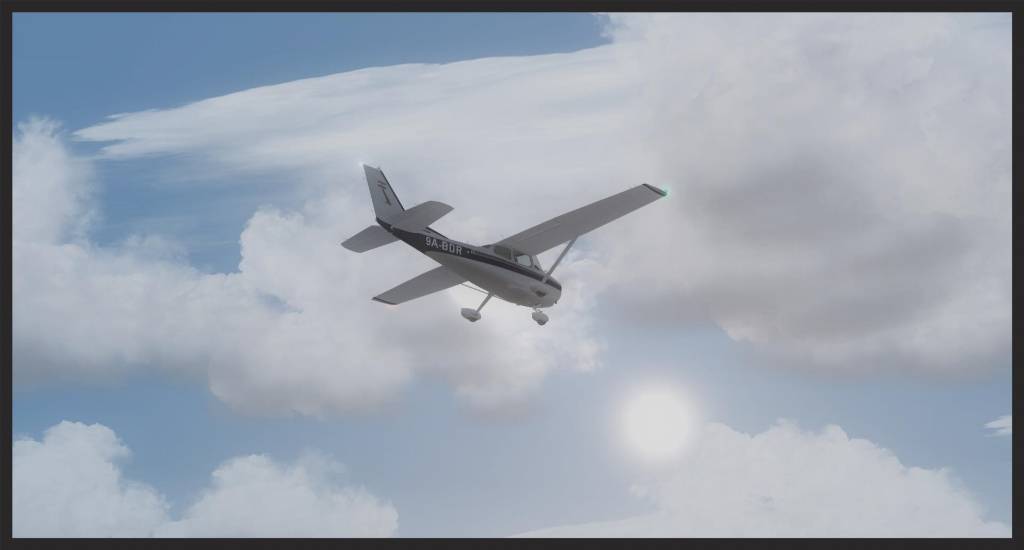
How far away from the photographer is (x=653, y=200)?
1566 inches

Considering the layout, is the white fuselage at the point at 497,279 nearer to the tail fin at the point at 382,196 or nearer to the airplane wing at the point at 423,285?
the airplane wing at the point at 423,285

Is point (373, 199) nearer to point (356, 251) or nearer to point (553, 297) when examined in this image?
point (356, 251)

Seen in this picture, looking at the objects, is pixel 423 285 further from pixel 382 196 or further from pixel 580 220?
pixel 580 220

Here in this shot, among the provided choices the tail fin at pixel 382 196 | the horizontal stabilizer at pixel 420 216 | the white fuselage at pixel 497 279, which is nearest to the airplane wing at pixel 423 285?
the white fuselage at pixel 497 279

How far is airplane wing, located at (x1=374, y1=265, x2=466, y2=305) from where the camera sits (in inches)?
1677

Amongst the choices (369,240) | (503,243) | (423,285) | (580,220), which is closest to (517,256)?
(503,243)

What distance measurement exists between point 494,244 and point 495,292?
189 centimetres

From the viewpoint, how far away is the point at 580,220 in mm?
40375

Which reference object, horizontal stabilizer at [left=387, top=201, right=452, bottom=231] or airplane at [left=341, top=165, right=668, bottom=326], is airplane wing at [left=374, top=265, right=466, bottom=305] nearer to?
airplane at [left=341, top=165, right=668, bottom=326]

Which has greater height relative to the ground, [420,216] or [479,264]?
[420,216]

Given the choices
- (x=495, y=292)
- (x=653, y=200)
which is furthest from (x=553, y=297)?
(x=653, y=200)

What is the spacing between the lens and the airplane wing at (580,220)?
39.5 metres

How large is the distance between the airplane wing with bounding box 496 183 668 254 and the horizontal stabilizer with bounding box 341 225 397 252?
458 cm

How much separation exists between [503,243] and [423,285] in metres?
4.57
